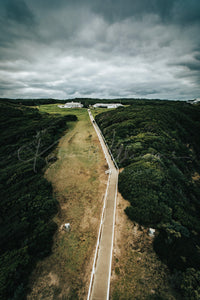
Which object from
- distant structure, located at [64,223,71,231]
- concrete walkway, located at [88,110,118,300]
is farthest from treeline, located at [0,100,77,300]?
concrete walkway, located at [88,110,118,300]

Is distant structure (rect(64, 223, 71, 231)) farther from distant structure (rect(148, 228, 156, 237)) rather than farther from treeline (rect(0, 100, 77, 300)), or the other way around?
distant structure (rect(148, 228, 156, 237))

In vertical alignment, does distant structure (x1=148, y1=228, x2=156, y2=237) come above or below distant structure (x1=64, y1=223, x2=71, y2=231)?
above

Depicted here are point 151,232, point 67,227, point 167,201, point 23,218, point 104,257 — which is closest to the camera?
point 104,257

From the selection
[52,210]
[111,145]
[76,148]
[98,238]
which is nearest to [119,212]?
[98,238]

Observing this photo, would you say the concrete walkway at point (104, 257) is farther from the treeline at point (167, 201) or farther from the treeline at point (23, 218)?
the treeline at point (23, 218)

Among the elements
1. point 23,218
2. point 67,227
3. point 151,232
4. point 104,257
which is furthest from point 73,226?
point 151,232

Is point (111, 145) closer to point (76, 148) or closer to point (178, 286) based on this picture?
point (76, 148)

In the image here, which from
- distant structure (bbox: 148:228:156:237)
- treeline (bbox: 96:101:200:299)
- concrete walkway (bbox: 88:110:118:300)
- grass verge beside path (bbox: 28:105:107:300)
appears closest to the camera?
concrete walkway (bbox: 88:110:118:300)

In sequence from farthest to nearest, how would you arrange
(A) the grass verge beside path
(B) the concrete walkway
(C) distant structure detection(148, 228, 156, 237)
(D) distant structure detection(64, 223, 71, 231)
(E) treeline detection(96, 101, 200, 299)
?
(D) distant structure detection(64, 223, 71, 231)
(C) distant structure detection(148, 228, 156, 237)
(E) treeline detection(96, 101, 200, 299)
(A) the grass verge beside path
(B) the concrete walkway

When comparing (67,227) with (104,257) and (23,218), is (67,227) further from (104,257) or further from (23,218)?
(23,218)

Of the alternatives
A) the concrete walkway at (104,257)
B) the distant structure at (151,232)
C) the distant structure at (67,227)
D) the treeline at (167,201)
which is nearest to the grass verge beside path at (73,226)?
the distant structure at (67,227)
